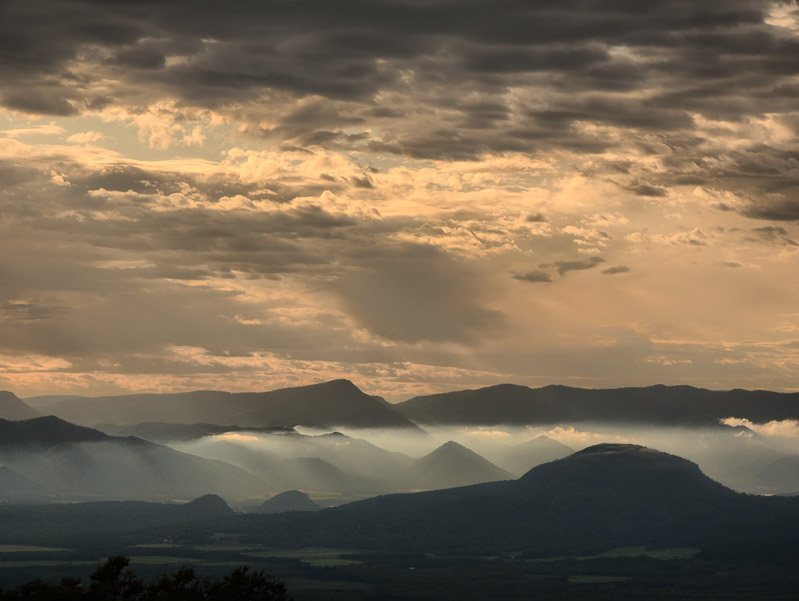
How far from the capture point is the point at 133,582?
648ft

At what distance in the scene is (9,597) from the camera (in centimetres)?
18875

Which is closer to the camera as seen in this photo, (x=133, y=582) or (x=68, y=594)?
Answer: (x=68, y=594)

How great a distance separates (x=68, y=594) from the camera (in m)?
185

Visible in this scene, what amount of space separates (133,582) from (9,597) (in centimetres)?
1967

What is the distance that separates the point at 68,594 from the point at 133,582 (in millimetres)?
14225

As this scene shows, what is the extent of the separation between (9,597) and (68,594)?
10857 millimetres
